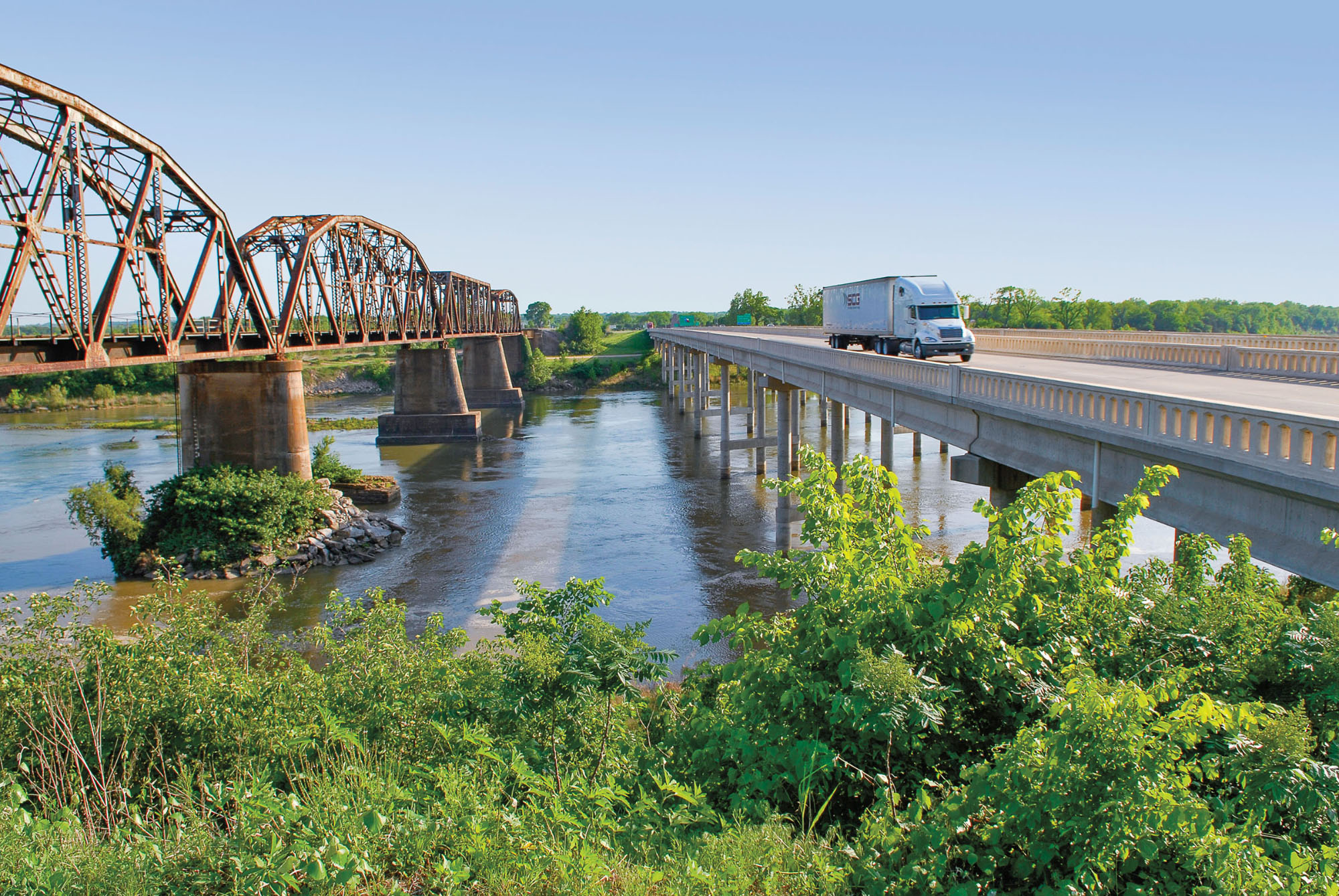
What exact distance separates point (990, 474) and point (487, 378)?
87.3m

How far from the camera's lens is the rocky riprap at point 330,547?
3050cm

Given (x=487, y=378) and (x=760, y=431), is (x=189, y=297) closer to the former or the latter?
(x=760, y=431)

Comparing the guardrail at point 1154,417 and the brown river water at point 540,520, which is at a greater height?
the guardrail at point 1154,417

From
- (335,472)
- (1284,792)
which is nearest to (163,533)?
(335,472)

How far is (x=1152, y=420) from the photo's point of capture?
40.8ft

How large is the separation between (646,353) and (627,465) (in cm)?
8429

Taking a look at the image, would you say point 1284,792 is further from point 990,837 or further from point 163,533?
point 163,533

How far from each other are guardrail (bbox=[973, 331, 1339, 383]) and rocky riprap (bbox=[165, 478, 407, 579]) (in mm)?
27366

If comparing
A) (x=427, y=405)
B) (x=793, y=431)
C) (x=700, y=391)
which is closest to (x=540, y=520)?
(x=793, y=431)

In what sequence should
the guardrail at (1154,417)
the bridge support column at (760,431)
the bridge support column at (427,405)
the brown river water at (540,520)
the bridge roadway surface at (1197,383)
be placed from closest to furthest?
the guardrail at (1154,417) < the bridge roadway surface at (1197,383) < the brown river water at (540,520) < the bridge support column at (760,431) < the bridge support column at (427,405)

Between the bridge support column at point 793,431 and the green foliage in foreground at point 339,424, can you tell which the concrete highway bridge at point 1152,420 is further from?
the green foliage in foreground at point 339,424

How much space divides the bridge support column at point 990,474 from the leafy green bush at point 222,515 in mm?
24162

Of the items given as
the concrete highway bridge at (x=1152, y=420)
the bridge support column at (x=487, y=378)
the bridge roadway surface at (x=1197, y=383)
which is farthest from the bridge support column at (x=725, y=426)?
the bridge support column at (x=487, y=378)

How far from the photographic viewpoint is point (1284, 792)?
6223 mm
